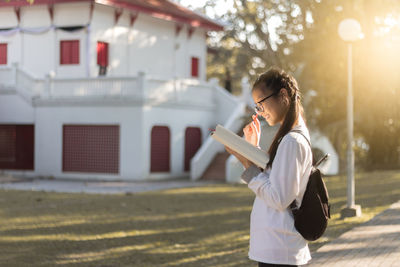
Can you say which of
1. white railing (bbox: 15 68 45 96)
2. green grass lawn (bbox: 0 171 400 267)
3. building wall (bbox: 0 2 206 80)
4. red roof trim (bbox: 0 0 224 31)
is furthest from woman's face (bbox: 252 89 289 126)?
red roof trim (bbox: 0 0 224 31)

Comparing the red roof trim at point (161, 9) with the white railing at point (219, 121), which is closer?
the white railing at point (219, 121)

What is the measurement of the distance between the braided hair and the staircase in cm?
2310

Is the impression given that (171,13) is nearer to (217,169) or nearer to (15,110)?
(217,169)

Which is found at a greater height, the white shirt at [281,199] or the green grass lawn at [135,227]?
the white shirt at [281,199]

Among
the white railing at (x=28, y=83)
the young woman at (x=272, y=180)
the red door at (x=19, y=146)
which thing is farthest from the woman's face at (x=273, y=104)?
the red door at (x=19, y=146)

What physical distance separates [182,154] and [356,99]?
8.30 m

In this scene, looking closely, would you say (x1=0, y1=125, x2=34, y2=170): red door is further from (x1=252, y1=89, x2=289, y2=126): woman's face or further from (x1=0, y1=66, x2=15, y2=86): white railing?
(x1=252, y1=89, x2=289, y2=126): woman's face

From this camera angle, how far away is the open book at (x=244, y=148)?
340 cm

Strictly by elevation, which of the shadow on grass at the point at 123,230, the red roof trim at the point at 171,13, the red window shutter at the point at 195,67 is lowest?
the shadow on grass at the point at 123,230

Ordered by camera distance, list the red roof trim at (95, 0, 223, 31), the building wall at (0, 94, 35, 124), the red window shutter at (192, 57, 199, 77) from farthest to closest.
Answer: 1. the red window shutter at (192, 57, 199, 77)
2. the red roof trim at (95, 0, 223, 31)
3. the building wall at (0, 94, 35, 124)

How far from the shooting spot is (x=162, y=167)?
90.7ft

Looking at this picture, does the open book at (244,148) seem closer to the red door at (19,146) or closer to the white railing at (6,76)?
the white railing at (6,76)

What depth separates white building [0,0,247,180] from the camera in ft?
86.3

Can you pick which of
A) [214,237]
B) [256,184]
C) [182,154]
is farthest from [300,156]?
[182,154]
